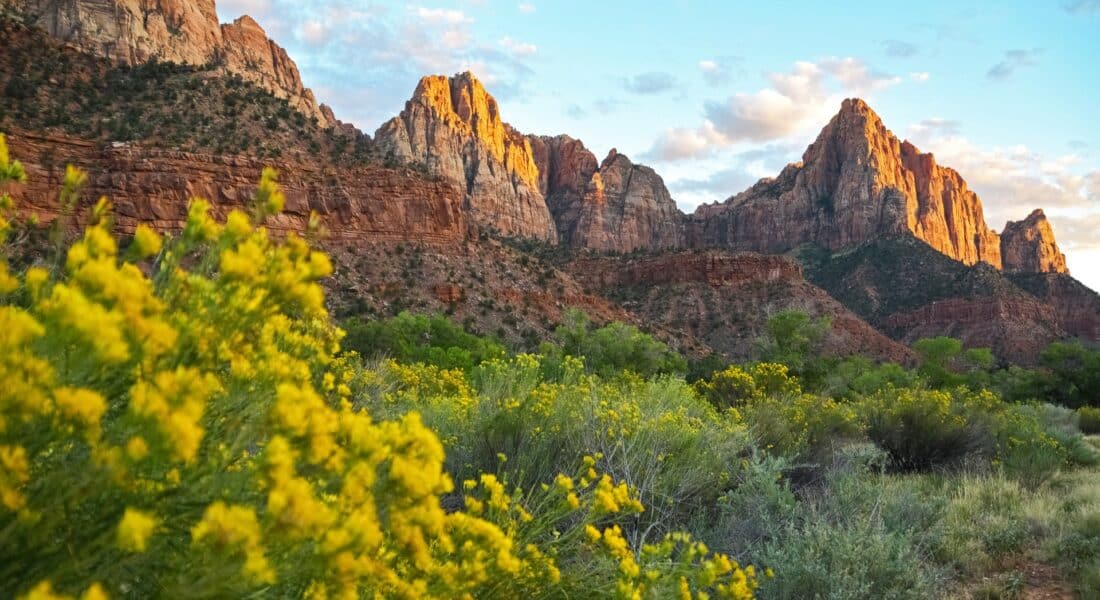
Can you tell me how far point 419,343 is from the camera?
2667 cm

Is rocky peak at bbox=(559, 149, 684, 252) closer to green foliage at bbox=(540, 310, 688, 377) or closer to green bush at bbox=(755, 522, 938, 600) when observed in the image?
green foliage at bbox=(540, 310, 688, 377)

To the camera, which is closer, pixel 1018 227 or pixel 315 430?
pixel 315 430

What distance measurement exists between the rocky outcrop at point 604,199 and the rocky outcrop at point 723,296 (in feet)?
159

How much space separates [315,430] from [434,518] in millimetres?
331

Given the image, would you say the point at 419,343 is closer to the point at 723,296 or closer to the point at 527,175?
the point at 723,296

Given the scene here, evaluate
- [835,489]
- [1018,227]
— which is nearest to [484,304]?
[835,489]

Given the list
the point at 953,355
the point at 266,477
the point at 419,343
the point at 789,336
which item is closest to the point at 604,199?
the point at 953,355

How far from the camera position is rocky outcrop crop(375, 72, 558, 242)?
102 meters

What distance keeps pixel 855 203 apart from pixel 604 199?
42.7 meters

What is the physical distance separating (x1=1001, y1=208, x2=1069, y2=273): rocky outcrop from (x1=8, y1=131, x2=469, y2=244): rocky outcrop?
422 ft

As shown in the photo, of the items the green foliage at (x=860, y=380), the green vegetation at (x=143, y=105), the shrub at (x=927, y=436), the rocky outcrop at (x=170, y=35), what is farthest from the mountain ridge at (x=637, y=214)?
the green foliage at (x=860, y=380)

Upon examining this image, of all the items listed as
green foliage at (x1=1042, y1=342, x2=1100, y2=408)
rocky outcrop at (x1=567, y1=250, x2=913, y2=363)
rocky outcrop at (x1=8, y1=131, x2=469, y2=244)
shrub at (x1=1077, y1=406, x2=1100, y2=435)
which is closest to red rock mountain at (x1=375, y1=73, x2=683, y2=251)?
rocky outcrop at (x1=567, y1=250, x2=913, y2=363)

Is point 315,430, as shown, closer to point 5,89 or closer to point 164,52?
point 5,89

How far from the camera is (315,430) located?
120 centimetres
